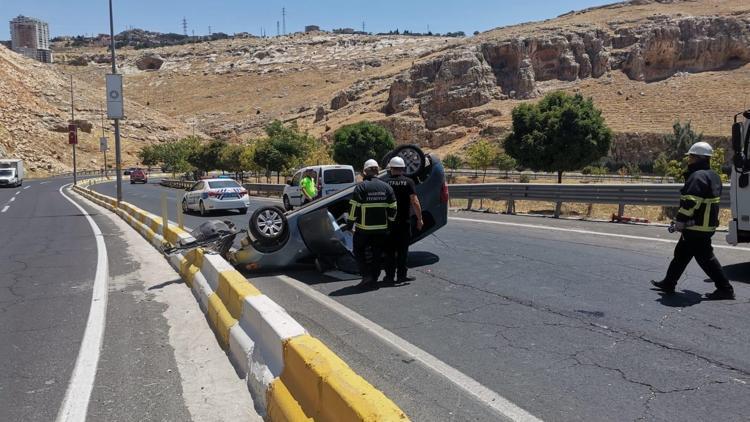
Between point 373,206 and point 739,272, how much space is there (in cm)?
510

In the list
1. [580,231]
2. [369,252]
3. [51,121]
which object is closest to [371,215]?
[369,252]

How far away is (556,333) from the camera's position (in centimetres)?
584

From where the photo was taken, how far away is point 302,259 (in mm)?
9555

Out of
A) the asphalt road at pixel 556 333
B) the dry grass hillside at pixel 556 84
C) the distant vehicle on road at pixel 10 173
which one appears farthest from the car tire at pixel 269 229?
the dry grass hillside at pixel 556 84

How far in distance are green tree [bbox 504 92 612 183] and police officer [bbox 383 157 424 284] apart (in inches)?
1362

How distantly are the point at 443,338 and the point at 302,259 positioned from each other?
13.6ft

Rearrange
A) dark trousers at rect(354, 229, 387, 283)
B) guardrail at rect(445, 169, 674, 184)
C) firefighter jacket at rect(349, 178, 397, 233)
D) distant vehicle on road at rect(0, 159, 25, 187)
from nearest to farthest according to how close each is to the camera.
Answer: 1. firefighter jacket at rect(349, 178, 397, 233)
2. dark trousers at rect(354, 229, 387, 283)
3. guardrail at rect(445, 169, 674, 184)
4. distant vehicle on road at rect(0, 159, 25, 187)

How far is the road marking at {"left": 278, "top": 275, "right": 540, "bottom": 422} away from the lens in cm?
415

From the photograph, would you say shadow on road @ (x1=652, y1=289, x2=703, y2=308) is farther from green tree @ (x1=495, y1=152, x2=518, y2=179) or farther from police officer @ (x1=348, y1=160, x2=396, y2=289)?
green tree @ (x1=495, y1=152, x2=518, y2=179)

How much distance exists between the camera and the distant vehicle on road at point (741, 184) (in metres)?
7.86

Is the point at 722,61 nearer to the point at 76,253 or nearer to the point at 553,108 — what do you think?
the point at 553,108

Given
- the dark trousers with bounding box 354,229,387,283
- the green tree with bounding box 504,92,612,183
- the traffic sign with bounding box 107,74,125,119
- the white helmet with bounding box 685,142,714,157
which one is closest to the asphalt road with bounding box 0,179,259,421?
the dark trousers with bounding box 354,229,387,283

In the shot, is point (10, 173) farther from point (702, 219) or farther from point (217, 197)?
point (702, 219)

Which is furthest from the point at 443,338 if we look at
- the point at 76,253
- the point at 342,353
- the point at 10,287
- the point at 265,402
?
the point at 76,253
